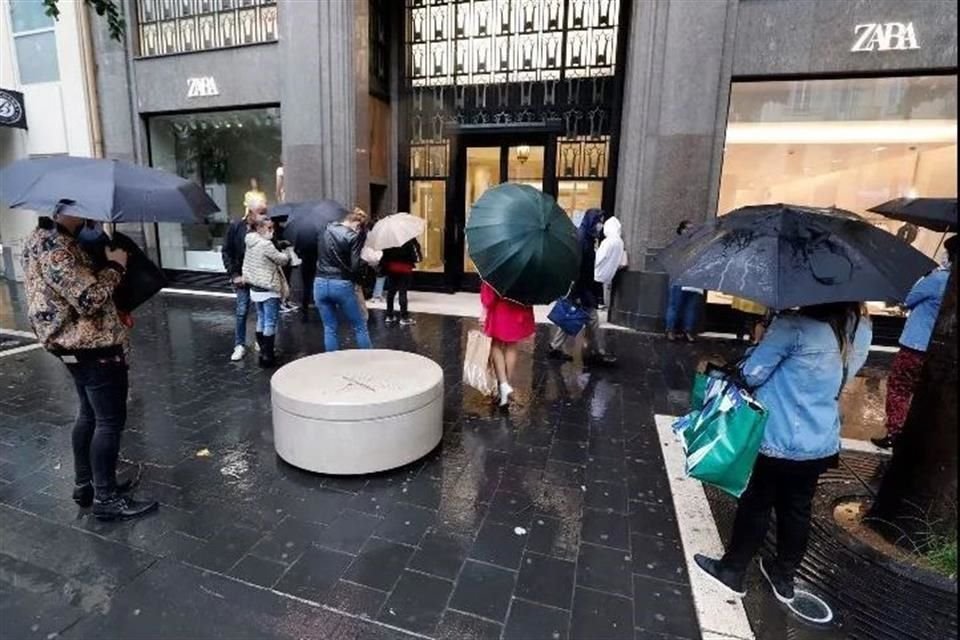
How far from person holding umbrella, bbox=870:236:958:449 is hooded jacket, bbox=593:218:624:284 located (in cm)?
363

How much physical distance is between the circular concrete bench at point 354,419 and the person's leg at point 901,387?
12.0 ft

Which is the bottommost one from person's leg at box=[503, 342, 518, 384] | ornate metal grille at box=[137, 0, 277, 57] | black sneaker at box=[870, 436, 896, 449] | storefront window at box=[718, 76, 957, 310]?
black sneaker at box=[870, 436, 896, 449]

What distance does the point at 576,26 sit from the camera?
9703 millimetres

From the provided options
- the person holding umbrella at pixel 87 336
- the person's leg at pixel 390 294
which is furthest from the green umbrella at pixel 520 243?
the person's leg at pixel 390 294

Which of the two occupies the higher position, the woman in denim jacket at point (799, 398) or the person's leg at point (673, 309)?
the woman in denim jacket at point (799, 398)

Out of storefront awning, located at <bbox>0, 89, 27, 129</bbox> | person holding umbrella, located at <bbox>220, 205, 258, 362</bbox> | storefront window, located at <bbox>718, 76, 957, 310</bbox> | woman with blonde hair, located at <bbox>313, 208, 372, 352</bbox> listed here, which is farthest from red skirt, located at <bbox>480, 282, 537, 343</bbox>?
storefront awning, located at <bbox>0, 89, 27, 129</bbox>

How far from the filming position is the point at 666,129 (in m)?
7.92

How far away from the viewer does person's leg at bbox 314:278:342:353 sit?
5.49 metres

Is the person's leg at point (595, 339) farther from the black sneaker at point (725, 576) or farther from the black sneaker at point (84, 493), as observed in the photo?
the black sneaker at point (84, 493)

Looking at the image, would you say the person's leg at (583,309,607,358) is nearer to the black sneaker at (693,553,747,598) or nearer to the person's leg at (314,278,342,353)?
the person's leg at (314,278,342,353)

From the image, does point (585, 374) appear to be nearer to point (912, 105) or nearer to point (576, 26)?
point (912, 105)

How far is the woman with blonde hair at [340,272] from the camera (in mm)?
5324

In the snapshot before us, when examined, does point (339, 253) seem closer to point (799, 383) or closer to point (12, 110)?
point (799, 383)

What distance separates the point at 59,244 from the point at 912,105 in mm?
9911
